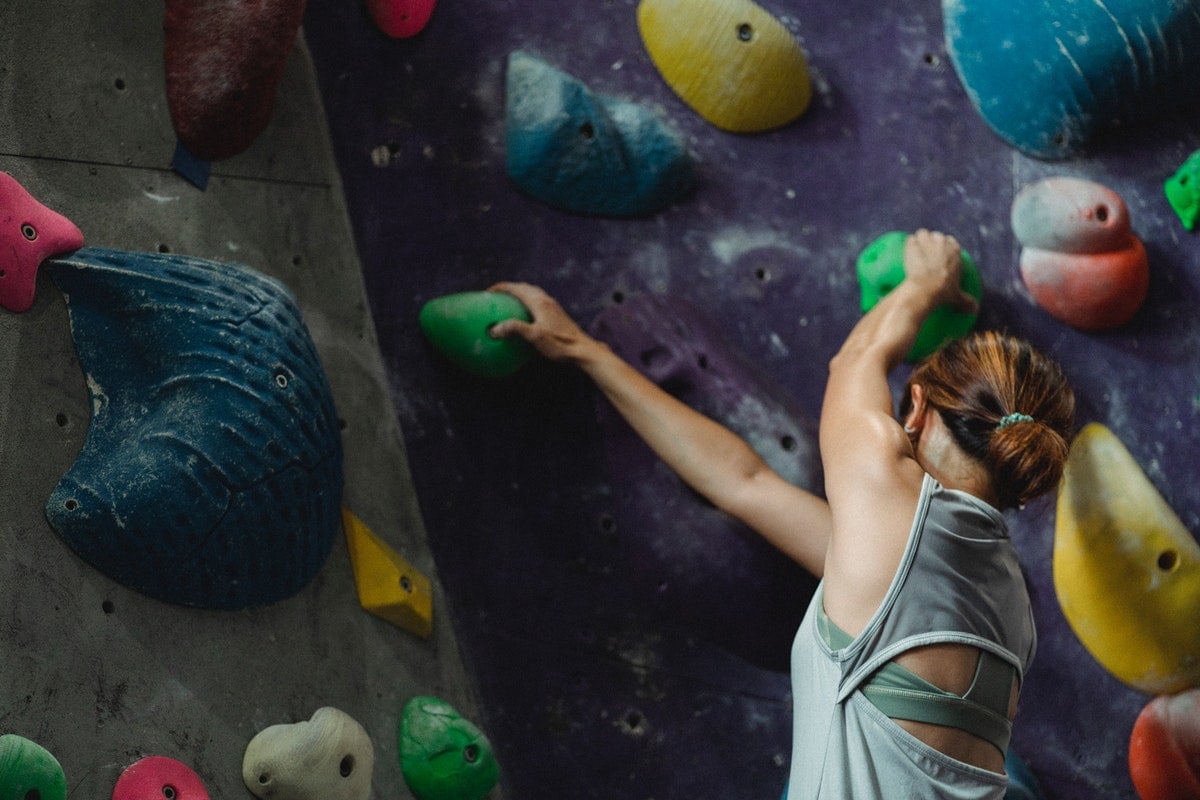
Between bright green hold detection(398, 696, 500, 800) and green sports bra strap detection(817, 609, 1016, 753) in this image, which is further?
bright green hold detection(398, 696, 500, 800)

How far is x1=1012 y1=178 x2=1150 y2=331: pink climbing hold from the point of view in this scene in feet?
7.73

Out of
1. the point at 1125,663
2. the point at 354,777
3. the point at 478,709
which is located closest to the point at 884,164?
the point at 1125,663

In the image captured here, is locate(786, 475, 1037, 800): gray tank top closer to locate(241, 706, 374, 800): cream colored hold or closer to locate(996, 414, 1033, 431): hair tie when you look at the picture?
locate(996, 414, 1033, 431): hair tie

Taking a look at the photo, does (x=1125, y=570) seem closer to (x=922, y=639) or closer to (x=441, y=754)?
(x=922, y=639)

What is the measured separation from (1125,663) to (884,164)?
106 centimetres

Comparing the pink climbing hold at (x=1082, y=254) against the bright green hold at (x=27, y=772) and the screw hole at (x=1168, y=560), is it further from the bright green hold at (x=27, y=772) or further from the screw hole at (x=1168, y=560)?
the bright green hold at (x=27, y=772)

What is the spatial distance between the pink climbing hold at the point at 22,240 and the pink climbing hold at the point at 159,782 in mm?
640

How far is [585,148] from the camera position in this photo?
7.59ft

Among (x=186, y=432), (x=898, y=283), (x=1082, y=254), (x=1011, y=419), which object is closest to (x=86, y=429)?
(x=186, y=432)

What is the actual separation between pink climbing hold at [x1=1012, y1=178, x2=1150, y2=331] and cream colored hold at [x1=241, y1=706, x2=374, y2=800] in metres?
1.51

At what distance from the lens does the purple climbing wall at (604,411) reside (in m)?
2.36

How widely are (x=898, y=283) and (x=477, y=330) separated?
31.0 inches

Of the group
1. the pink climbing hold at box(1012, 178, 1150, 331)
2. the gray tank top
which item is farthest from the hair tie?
the pink climbing hold at box(1012, 178, 1150, 331)

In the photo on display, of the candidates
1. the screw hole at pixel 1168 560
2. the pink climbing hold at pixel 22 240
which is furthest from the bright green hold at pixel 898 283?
the pink climbing hold at pixel 22 240
